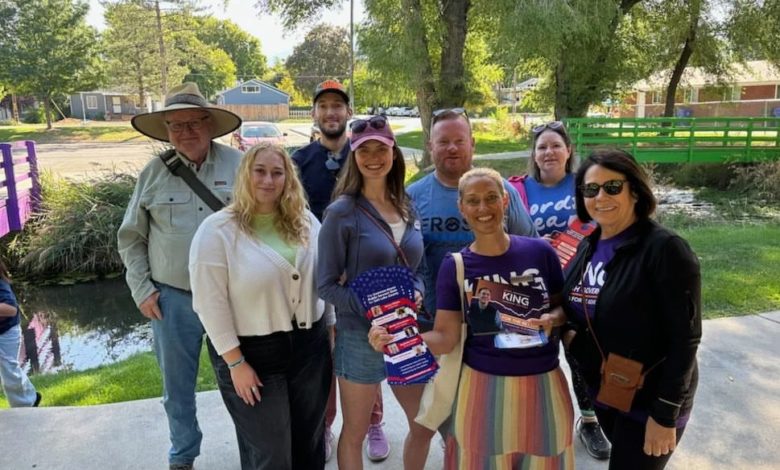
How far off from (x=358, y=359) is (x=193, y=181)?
45.9 inches

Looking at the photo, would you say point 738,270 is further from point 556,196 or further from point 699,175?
point 699,175

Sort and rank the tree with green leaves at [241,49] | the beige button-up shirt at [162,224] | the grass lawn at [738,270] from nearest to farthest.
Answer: the beige button-up shirt at [162,224], the grass lawn at [738,270], the tree with green leaves at [241,49]

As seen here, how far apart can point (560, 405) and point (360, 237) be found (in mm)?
924

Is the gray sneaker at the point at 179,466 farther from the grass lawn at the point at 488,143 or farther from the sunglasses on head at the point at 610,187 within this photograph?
the grass lawn at the point at 488,143

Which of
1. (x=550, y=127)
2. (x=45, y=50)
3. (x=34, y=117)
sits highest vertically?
(x=45, y=50)

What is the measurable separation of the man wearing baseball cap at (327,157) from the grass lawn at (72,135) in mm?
31699

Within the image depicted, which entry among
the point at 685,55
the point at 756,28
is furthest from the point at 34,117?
the point at 756,28

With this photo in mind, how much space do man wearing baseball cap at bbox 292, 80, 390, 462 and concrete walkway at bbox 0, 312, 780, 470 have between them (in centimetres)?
28

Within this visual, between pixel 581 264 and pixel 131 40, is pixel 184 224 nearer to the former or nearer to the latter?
pixel 581 264

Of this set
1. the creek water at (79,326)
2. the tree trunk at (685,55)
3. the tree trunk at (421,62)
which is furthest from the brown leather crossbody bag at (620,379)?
the tree trunk at (685,55)

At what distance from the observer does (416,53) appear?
44.8 feet

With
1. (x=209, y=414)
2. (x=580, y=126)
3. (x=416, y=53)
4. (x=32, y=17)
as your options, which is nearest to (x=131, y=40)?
(x=32, y=17)

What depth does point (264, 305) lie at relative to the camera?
2.09 meters

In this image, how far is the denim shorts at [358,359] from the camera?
2209 millimetres
